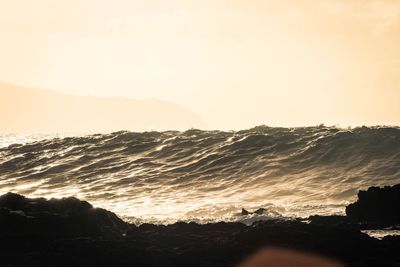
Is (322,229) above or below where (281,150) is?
below

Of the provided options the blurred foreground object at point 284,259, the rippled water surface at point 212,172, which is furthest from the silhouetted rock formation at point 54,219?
the rippled water surface at point 212,172

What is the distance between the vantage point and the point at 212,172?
1325 inches

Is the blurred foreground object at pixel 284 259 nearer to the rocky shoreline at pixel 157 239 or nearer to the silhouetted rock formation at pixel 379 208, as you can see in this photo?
the rocky shoreline at pixel 157 239

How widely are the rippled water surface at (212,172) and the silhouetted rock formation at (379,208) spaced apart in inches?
140

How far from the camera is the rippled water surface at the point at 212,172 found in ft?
83.3

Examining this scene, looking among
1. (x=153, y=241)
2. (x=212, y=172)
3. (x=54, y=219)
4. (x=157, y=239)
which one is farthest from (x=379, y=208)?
(x=212, y=172)

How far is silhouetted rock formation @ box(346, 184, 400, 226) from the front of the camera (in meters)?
16.6

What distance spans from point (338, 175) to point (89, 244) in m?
19.0

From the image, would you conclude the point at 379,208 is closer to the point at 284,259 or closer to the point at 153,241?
the point at 284,259

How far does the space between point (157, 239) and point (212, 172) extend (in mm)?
19881

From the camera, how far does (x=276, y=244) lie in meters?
13.0

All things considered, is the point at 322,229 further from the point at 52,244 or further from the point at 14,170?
the point at 14,170

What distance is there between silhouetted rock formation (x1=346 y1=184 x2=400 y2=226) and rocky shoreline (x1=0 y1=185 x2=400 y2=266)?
0.03 metres

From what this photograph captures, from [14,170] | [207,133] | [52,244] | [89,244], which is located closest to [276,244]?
[89,244]
